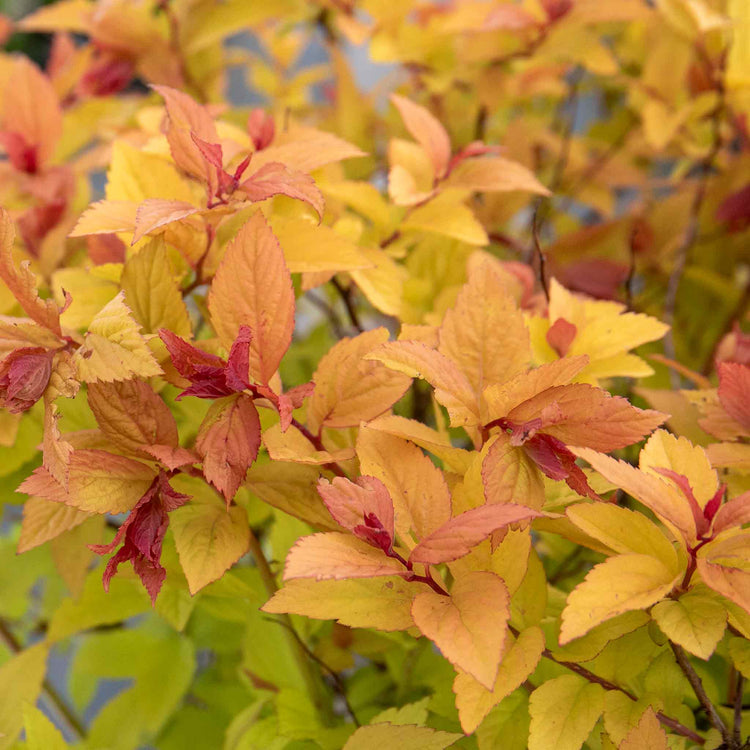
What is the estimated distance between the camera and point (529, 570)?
0.31m

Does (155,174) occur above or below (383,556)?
above

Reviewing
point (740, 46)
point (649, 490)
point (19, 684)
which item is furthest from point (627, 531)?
point (740, 46)

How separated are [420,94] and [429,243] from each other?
10.6 inches

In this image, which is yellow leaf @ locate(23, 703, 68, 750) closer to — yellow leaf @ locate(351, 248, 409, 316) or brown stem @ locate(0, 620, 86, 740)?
brown stem @ locate(0, 620, 86, 740)

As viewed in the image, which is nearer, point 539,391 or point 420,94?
point 539,391

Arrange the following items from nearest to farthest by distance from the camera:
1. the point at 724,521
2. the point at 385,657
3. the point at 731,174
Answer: the point at 724,521 → the point at 385,657 → the point at 731,174

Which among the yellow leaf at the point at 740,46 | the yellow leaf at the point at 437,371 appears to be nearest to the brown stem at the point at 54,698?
the yellow leaf at the point at 437,371

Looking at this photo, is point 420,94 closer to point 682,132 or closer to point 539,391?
point 682,132

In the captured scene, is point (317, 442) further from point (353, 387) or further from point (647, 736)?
point (647, 736)

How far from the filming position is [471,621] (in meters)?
0.25

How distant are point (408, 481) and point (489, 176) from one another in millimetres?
217

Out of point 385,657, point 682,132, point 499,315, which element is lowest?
point 385,657

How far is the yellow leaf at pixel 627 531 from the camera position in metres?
0.27

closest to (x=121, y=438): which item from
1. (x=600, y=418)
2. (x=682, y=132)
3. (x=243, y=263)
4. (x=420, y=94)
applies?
(x=243, y=263)
